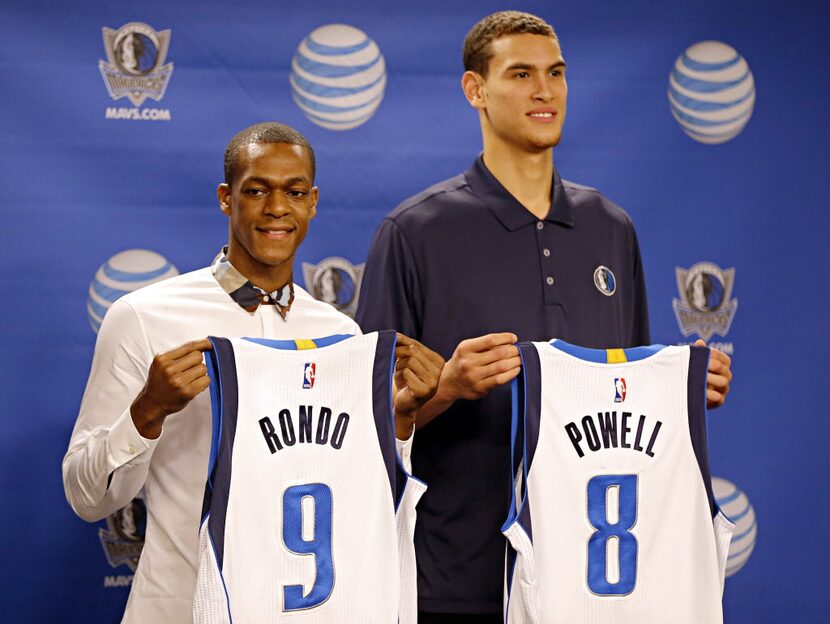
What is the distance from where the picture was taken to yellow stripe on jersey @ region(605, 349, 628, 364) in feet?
7.43

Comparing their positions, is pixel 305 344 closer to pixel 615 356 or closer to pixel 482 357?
pixel 482 357

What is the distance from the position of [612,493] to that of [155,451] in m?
0.92

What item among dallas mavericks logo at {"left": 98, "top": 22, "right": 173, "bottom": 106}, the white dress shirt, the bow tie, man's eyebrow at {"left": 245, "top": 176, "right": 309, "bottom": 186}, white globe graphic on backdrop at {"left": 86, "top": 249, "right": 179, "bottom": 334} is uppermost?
dallas mavericks logo at {"left": 98, "top": 22, "right": 173, "bottom": 106}

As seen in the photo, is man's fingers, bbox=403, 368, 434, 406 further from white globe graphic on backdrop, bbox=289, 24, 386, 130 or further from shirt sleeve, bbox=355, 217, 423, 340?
white globe graphic on backdrop, bbox=289, 24, 386, 130

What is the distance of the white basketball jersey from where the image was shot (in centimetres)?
204

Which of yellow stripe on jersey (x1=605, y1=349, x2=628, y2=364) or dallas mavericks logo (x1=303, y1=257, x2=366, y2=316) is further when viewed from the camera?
dallas mavericks logo (x1=303, y1=257, x2=366, y2=316)

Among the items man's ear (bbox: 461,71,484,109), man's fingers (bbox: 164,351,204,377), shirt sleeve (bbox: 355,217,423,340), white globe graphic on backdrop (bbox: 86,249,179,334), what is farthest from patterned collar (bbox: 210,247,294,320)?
white globe graphic on backdrop (bbox: 86,249,179,334)

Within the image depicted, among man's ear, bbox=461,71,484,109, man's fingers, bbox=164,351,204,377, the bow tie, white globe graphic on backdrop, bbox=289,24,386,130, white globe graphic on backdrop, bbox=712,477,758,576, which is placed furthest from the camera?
white globe graphic on backdrop, bbox=712,477,758,576

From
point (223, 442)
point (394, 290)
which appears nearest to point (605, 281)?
point (394, 290)

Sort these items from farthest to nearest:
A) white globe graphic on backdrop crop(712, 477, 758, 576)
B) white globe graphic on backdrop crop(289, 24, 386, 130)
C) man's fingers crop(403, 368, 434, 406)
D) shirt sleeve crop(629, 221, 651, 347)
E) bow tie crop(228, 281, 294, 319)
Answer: white globe graphic on backdrop crop(712, 477, 758, 576) < white globe graphic on backdrop crop(289, 24, 386, 130) < shirt sleeve crop(629, 221, 651, 347) < bow tie crop(228, 281, 294, 319) < man's fingers crop(403, 368, 434, 406)

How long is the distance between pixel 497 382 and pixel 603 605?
477 mm

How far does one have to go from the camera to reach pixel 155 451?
7.38ft

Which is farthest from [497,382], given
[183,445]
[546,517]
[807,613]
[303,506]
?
[807,613]

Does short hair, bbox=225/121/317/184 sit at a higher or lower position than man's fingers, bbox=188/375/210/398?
higher
